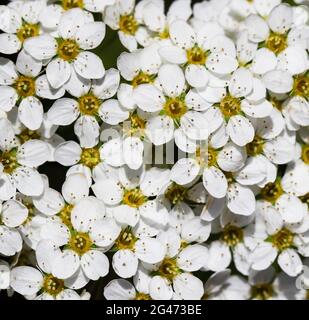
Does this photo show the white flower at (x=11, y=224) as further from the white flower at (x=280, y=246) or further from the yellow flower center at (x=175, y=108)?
the white flower at (x=280, y=246)

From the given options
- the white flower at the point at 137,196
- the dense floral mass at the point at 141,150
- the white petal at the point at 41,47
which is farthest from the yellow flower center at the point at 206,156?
the white petal at the point at 41,47

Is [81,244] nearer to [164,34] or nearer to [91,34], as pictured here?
[91,34]

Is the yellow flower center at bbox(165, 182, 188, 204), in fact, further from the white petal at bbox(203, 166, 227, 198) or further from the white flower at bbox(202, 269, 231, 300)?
the white flower at bbox(202, 269, 231, 300)

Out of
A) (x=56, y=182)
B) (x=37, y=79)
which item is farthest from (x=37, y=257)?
(x=37, y=79)

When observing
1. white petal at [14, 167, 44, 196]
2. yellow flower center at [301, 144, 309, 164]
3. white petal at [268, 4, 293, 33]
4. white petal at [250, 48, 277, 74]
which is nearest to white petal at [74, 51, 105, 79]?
white petal at [14, 167, 44, 196]

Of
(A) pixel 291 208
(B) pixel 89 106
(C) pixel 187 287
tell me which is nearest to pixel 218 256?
(C) pixel 187 287

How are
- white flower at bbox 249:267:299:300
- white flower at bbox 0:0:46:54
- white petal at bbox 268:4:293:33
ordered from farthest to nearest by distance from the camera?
white flower at bbox 249:267:299:300
white petal at bbox 268:4:293:33
white flower at bbox 0:0:46:54
